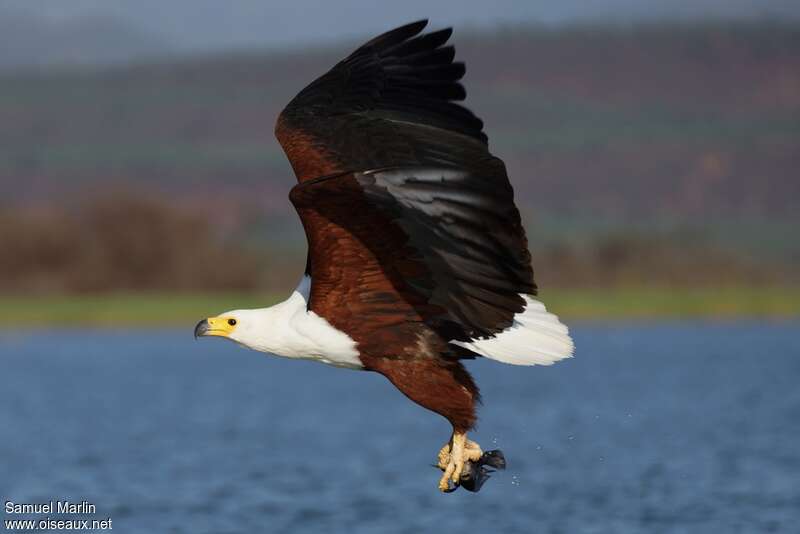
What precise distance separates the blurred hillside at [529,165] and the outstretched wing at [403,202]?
31.0 meters

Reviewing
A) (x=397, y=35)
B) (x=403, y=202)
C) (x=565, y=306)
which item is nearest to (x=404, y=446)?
(x=397, y=35)

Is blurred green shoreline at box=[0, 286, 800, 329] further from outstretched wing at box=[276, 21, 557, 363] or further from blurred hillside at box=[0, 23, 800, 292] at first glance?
outstretched wing at box=[276, 21, 557, 363]

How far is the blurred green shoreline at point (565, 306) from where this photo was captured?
33.9 metres

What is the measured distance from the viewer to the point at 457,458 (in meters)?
7.82

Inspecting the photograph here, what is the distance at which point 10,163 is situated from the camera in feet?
277

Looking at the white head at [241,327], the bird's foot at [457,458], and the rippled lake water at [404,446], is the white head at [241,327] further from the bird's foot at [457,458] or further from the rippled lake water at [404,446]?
the rippled lake water at [404,446]

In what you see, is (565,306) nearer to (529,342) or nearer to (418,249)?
(529,342)

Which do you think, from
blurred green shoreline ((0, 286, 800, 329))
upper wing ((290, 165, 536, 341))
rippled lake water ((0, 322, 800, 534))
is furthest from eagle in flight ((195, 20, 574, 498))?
blurred green shoreline ((0, 286, 800, 329))

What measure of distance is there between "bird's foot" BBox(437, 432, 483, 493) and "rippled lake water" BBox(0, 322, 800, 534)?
452 centimetres

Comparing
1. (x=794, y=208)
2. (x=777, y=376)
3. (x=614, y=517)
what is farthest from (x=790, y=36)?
(x=614, y=517)

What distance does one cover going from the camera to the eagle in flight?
286 inches

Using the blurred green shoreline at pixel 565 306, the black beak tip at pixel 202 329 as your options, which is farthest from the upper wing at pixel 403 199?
the blurred green shoreline at pixel 565 306

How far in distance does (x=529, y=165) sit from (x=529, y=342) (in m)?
65.2

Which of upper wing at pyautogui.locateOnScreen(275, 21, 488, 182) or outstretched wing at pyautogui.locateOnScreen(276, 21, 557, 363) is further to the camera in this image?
upper wing at pyautogui.locateOnScreen(275, 21, 488, 182)
